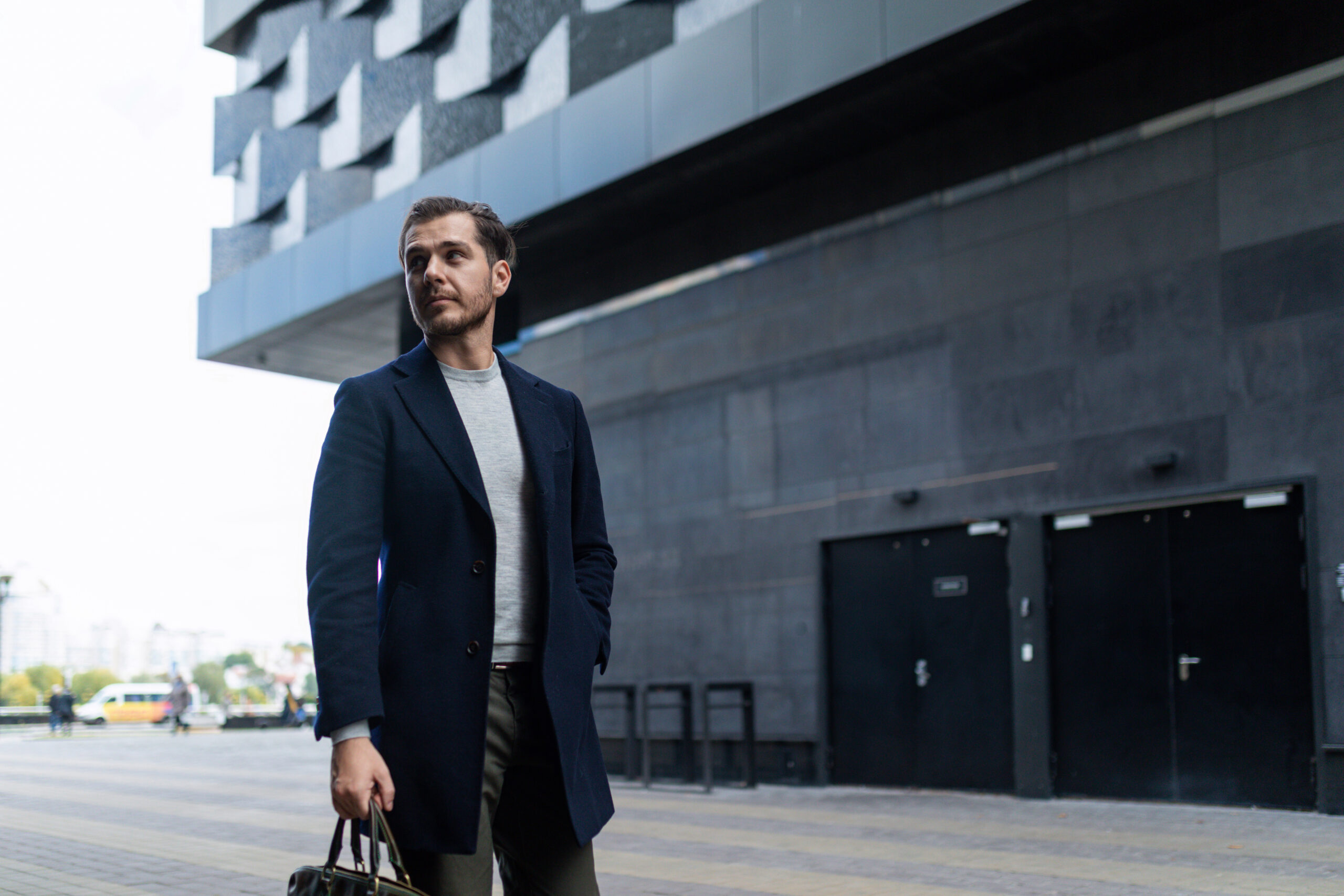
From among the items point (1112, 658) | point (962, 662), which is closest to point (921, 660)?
point (962, 662)

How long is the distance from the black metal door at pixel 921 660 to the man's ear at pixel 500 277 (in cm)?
1016

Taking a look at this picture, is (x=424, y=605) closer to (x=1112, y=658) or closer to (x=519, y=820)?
(x=519, y=820)

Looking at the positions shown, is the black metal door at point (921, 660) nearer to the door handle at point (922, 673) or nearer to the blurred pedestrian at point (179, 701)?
the door handle at point (922, 673)

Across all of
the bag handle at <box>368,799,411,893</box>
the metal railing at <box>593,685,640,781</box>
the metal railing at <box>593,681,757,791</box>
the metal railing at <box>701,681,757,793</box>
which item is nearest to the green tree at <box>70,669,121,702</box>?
the metal railing at <box>593,685,640,781</box>

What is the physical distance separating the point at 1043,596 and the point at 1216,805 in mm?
2302

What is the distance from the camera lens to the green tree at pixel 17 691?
185 ft

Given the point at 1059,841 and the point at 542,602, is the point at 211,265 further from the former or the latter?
the point at 542,602

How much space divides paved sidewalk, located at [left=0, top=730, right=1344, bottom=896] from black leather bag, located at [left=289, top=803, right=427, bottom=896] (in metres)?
4.55

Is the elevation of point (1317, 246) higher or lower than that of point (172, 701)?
higher

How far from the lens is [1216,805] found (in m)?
10.3

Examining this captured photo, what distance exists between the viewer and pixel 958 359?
41.2 ft

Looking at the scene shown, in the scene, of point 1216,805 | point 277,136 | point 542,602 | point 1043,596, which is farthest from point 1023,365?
point 277,136

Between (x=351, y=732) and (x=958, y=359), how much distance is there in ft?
A: 36.4

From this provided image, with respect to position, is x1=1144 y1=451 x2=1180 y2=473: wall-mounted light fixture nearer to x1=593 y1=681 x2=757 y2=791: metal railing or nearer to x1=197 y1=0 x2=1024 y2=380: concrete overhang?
x1=197 y1=0 x2=1024 y2=380: concrete overhang
